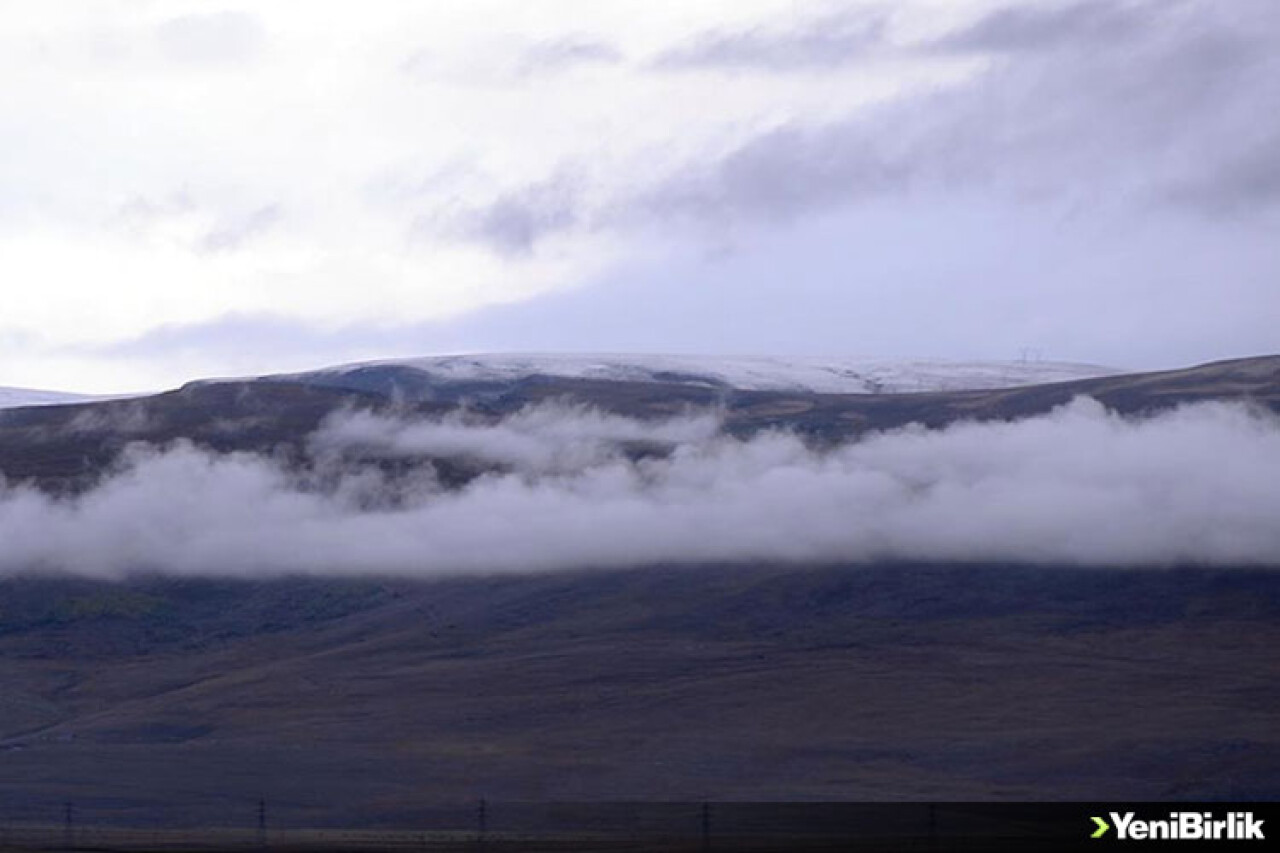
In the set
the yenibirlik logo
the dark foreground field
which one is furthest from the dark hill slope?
the yenibirlik logo

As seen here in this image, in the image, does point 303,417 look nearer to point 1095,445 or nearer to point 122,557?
point 122,557

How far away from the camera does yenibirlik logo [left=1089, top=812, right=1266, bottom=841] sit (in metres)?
47.1

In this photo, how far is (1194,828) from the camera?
47.7 metres

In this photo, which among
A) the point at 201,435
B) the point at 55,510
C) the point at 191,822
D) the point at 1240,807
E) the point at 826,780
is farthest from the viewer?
the point at 201,435

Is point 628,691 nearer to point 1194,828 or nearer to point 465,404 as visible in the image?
point 1194,828

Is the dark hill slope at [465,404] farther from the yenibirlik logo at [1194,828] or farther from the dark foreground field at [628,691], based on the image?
the yenibirlik logo at [1194,828]

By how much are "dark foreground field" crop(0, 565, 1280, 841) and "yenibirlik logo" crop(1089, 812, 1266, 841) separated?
26870mm

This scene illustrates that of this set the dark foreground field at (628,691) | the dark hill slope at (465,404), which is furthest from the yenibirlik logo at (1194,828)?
the dark hill slope at (465,404)

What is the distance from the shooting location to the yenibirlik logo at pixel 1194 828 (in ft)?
155

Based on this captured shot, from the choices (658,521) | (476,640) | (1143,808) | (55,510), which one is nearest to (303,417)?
(55,510)

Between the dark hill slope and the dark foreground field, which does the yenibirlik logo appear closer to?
the dark foreground field

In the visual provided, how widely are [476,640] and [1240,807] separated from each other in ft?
266

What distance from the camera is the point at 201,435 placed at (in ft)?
577

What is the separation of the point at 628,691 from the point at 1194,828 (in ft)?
216
